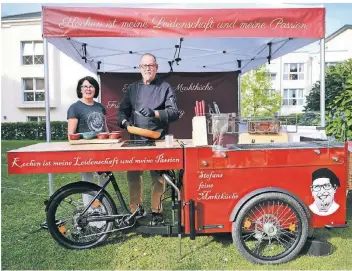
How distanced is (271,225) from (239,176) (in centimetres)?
50

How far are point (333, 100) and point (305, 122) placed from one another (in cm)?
139

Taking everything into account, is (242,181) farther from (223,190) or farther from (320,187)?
(320,187)

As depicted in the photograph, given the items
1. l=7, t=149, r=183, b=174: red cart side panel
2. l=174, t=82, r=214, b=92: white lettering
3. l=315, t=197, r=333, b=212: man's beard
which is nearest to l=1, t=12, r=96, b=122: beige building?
l=174, t=82, r=214, b=92: white lettering

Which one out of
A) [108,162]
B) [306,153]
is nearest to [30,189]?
[108,162]

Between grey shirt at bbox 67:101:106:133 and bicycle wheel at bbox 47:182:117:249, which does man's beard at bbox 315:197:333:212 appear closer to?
bicycle wheel at bbox 47:182:117:249

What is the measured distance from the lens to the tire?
112 inches

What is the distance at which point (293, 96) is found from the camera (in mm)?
32125

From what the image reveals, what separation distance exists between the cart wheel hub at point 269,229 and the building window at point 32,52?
22.6m

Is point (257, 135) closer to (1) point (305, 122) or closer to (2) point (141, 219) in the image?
(2) point (141, 219)

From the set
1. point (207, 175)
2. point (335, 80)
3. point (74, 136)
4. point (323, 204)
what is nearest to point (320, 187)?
point (323, 204)

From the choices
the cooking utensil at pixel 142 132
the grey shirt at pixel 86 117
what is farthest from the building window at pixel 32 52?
the cooking utensil at pixel 142 132

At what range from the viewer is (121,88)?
7.25 m

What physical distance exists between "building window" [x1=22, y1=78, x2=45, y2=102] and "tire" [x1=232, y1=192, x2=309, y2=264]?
22.8m

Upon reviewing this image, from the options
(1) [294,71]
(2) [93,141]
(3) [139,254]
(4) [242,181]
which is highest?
(1) [294,71]
